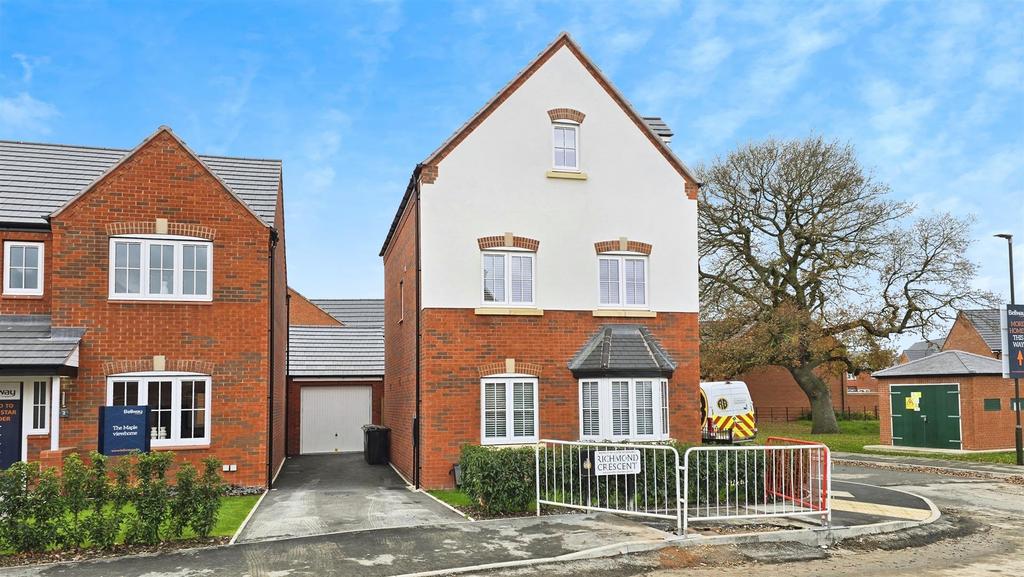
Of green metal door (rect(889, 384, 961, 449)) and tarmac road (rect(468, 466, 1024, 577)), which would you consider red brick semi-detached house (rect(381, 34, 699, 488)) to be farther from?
green metal door (rect(889, 384, 961, 449))

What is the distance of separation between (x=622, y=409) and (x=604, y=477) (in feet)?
12.6

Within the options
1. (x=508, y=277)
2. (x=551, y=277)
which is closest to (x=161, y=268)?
(x=508, y=277)

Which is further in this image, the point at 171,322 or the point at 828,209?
the point at 828,209

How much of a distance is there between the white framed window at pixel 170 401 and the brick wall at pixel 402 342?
460 cm

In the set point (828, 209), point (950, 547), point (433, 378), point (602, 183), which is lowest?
point (950, 547)

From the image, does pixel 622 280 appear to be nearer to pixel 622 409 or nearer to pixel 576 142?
pixel 622 409

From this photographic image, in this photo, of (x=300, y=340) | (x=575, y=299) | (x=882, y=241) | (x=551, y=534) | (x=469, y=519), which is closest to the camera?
(x=551, y=534)

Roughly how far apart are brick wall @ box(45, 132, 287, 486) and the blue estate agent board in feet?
3.69

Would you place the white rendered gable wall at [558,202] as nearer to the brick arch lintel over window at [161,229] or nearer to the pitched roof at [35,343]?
the brick arch lintel over window at [161,229]

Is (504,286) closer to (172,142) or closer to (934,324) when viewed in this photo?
(172,142)

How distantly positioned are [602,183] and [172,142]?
9616 millimetres

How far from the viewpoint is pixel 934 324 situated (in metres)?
35.1

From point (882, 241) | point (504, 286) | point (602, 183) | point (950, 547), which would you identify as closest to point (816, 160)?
point (882, 241)

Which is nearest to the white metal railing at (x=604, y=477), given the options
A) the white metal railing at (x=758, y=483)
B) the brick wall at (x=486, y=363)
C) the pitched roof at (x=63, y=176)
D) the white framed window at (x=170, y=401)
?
the white metal railing at (x=758, y=483)
